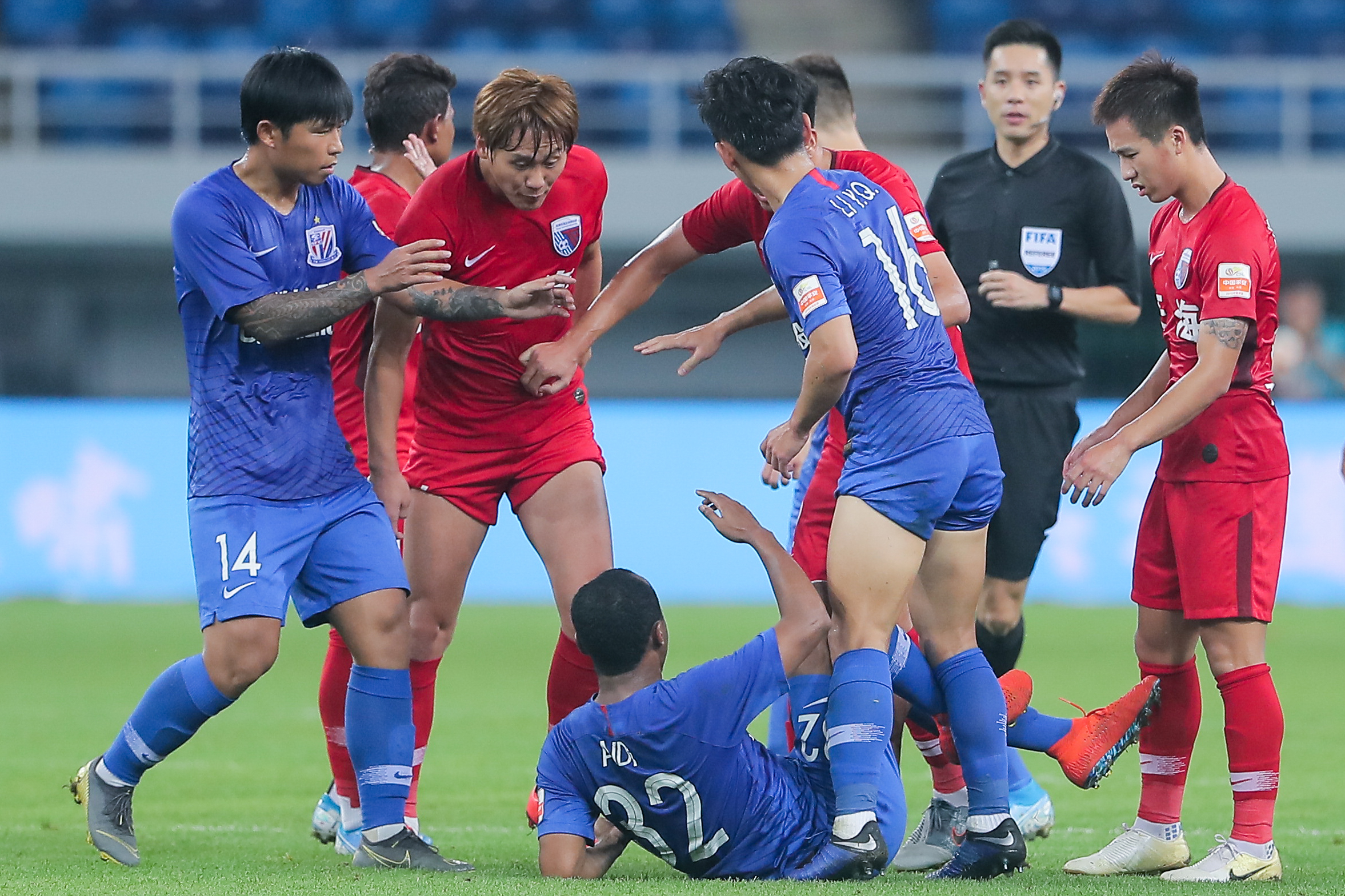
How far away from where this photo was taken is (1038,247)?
615cm

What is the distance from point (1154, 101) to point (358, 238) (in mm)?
2224

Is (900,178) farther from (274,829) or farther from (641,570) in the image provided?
(641,570)

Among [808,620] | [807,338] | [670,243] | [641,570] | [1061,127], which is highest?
[1061,127]

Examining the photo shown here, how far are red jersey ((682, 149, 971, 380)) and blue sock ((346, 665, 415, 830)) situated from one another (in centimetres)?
160

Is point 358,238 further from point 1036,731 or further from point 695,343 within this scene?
point 1036,731

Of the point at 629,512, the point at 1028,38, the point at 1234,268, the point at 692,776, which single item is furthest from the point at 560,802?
the point at 629,512

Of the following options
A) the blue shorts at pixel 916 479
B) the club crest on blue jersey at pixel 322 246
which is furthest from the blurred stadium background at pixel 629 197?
the blue shorts at pixel 916 479

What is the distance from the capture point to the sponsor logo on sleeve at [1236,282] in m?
4.45

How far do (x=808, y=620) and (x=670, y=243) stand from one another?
1503mm

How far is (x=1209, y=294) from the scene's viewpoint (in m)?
4.50

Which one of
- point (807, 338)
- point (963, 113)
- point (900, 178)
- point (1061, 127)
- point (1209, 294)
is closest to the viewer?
point (807, 338)

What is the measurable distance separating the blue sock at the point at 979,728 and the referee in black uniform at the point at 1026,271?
1.50m

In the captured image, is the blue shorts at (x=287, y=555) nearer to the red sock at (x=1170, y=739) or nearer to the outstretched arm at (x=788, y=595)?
the outstretched arm at (x=788, y=595)

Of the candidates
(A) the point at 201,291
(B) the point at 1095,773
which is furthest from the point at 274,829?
(B) the point at 1095,773
